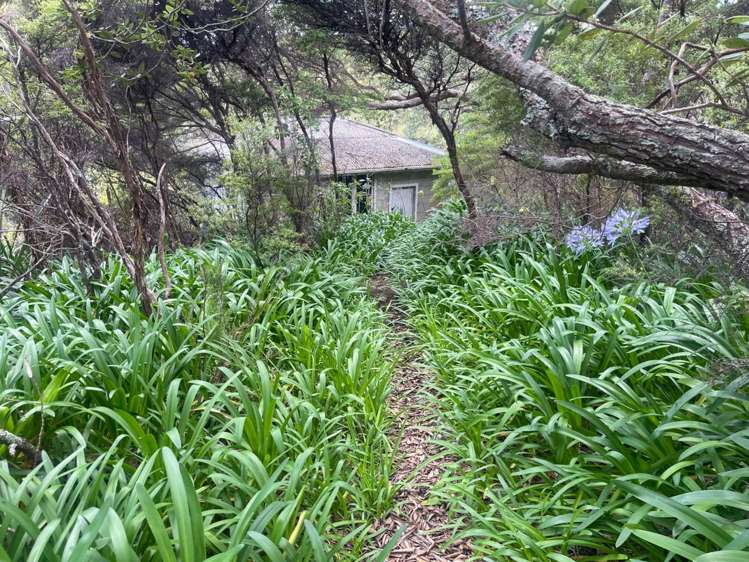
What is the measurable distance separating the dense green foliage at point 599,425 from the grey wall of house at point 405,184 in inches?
387

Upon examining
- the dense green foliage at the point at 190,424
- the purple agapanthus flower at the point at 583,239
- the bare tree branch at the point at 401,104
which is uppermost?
the bare tree branch at the point at 401,104

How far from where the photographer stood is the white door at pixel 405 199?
512 inches

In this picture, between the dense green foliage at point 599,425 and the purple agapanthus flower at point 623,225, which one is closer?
the dense green foliage at point 599,425

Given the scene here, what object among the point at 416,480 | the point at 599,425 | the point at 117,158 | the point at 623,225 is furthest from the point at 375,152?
the point at 599,425

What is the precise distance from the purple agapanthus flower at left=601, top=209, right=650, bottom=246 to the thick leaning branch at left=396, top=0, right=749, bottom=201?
184cm

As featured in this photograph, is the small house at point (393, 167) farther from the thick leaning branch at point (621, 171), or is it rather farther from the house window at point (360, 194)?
the thick leaning branch at point (621, 171)

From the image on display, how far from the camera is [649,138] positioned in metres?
1.41

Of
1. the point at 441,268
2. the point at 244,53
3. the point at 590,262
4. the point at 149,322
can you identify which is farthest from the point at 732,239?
the point at 244,53

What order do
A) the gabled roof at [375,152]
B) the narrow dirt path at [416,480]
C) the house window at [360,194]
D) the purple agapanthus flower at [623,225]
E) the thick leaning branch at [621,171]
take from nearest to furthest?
the thick leaning branch at [621,171]
the narrow dirt path at [416,480]
the purple agapanthus flower at [623,225]
the house window at [360,194]
the gabled roof at [375,152]

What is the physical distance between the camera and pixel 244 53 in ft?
21.4

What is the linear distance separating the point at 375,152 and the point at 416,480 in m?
11.4

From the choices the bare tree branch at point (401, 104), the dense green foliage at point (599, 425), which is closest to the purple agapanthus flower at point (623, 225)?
the dense green foliage at point (599, 425)

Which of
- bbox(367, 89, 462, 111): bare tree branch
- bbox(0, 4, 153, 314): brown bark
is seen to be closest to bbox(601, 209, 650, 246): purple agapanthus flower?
bbox(0, 4, 153, 314): brown bark

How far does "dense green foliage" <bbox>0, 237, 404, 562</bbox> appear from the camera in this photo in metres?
1.34
